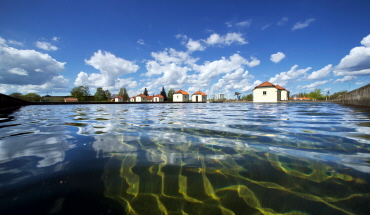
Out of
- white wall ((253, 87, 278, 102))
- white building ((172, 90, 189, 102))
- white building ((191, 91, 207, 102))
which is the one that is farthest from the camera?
white building ((191, 91, 207, 102))

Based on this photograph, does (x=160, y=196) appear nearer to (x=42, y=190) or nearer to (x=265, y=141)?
(x=42, y=190)

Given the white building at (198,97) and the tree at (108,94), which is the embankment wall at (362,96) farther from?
the tree at (108,94)

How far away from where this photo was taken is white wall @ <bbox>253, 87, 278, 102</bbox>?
95.7 ft

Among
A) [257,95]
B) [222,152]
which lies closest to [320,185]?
[222,152]

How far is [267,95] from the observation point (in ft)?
97.5

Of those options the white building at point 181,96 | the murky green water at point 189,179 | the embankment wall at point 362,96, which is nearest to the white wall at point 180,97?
the white building at point 181,96

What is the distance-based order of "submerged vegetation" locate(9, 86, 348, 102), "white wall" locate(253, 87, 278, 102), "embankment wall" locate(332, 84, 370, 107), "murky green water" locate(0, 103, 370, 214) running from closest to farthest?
"murky green water" locate(0, 103, 370, 214)
"embankment wall" locate(332, 84, 370, 107)
"white wall" locate(253, 87, 278, 102)
"submerged vegetation" locate(9, 86, 348, 102)

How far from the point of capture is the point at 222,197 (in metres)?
1.01

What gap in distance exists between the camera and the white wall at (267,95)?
29.2 meters

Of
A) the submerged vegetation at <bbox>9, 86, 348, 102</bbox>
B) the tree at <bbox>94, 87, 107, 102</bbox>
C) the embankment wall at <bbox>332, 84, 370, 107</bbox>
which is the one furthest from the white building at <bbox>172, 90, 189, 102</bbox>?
the embankment wall at <bbox>332, 84, 370, 107</bbox>

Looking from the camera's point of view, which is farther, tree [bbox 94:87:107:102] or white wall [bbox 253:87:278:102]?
tree [bbox 94:87:107:102]

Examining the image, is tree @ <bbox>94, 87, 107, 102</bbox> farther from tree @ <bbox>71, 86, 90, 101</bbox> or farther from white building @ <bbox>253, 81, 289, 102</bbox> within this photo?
white building @ <bbox>253, 81, 289, 102</bbox>

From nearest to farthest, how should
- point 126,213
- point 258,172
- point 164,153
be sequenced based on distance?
point 126,213 < point 258,172 < point 164,153

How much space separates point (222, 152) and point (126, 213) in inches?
45.5
